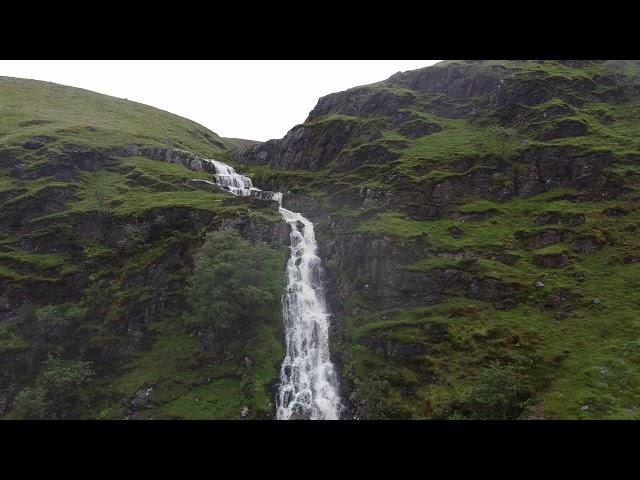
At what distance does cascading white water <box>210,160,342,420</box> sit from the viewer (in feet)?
127

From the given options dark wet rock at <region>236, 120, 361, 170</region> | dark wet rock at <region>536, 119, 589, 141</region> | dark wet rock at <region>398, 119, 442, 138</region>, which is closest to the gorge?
dark wet rock at <region>536, 119, 589, 141</region>

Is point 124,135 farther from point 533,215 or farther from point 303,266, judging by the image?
point 533,215

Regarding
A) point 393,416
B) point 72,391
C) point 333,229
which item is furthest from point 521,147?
point 72,391

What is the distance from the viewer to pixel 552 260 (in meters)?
47.3

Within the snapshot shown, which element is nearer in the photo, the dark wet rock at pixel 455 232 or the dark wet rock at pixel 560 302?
the dark wet rock at pixel 560 302

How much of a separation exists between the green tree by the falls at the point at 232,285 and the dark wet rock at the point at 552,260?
99.4 ft

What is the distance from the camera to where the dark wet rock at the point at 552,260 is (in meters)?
46.8

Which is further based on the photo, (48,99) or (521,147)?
(48,99)

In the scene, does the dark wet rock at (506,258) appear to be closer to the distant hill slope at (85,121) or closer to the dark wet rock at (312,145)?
the dark wet rock at (312,145)

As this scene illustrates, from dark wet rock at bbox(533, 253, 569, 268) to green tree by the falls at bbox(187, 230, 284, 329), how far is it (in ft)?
99.4

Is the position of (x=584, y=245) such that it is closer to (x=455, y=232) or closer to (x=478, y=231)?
(x=478, y=231)

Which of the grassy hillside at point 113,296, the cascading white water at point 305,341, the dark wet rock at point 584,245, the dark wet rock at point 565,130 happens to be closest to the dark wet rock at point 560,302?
the dark wet rock at point 584,245

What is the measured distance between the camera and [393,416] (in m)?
36.0

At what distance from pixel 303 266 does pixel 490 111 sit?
170 ft
